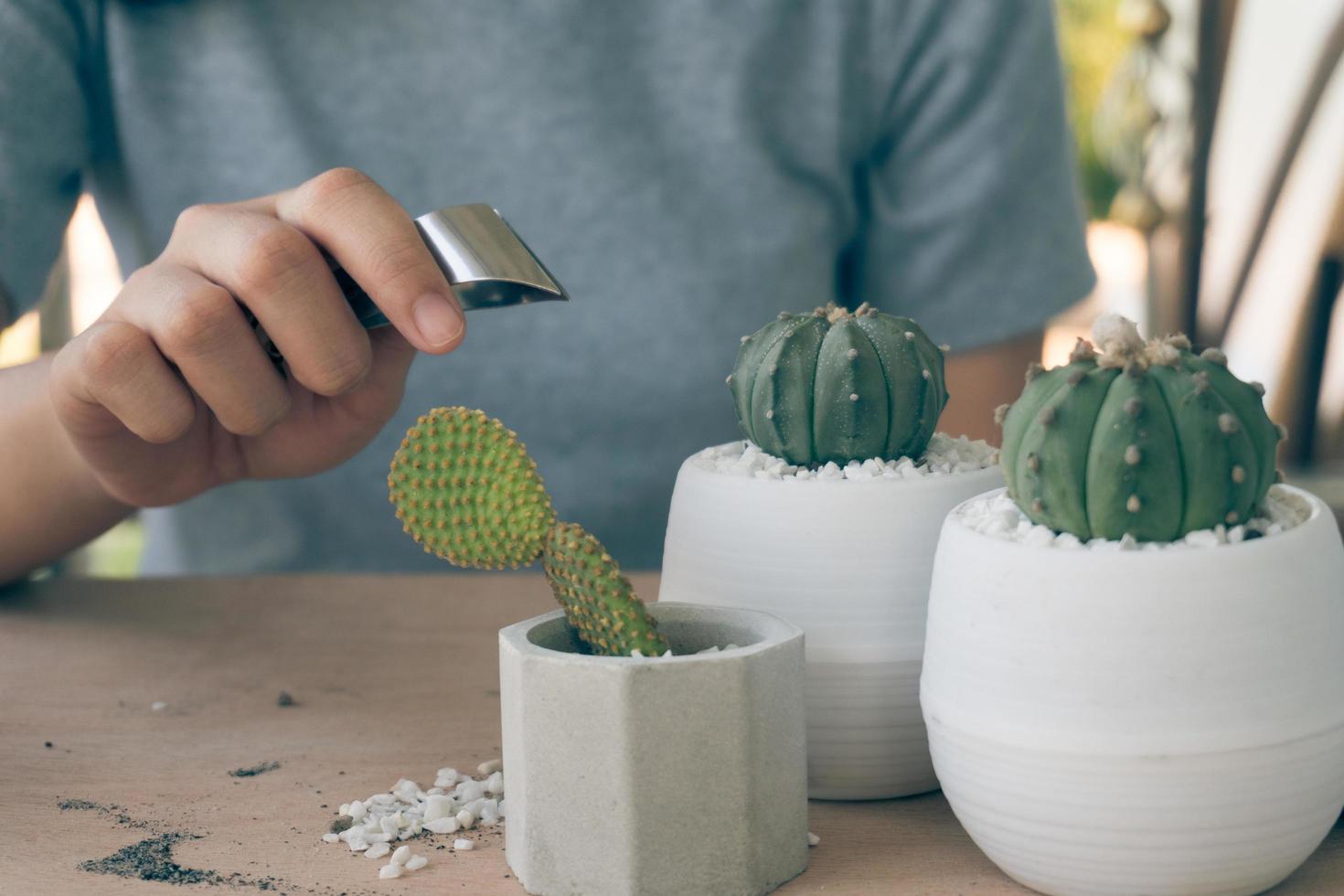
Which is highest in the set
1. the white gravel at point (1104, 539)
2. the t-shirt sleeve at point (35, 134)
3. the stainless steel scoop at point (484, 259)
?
the t-shirt sleeve at point (35, 134)

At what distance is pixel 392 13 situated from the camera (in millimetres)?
1188

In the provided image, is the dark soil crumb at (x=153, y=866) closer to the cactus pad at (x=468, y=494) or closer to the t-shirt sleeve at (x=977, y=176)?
the cactus pad at (x=468, y=494)

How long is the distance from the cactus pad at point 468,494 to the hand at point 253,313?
115 mm

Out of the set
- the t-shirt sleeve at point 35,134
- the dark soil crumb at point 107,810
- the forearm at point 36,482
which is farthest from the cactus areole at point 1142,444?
the t-shirt sleeve at point 35,134

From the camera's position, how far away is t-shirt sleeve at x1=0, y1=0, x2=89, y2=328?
1.10 m

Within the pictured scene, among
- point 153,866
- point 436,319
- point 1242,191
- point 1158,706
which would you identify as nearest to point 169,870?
point 153,866

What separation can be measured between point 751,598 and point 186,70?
902 mm

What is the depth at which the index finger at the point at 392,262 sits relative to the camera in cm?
67

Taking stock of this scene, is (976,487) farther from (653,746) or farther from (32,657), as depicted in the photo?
(32,657)

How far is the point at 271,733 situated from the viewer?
0.71 metres

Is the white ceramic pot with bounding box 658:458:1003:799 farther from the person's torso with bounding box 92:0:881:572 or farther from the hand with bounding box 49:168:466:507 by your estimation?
the person's torso with bounding box 92:0:881:572

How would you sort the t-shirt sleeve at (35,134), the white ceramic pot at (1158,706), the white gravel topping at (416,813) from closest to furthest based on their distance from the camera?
the white ceramic pot at (1158,706) < the white gravel topping at (416,813) < the t-shirt sleeve at (35,134)

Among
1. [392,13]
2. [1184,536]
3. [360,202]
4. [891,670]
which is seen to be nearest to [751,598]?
[891,670]

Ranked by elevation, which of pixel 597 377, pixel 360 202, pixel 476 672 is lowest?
pixel 476 672
